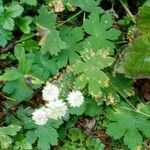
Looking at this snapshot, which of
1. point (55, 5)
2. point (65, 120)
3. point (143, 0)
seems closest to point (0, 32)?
point (55, 5)

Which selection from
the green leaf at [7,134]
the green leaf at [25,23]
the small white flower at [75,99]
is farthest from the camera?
the green leaf at [25,23]

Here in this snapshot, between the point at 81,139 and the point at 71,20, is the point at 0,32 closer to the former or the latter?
the point at 71,20

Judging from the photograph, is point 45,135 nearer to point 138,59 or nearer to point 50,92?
point 50,92

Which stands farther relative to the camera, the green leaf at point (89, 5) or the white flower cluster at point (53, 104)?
the green leaf at point (89, 5)

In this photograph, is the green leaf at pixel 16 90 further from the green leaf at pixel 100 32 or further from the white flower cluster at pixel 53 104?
the green leaf at pixel 100 32

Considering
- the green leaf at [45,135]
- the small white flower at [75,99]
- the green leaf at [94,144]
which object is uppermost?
the small white flower at [75,99]

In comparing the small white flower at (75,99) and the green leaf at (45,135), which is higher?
the small white flower at (75,99)

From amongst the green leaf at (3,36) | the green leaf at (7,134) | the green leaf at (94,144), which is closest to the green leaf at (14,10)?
the green leaf at (3,36)
